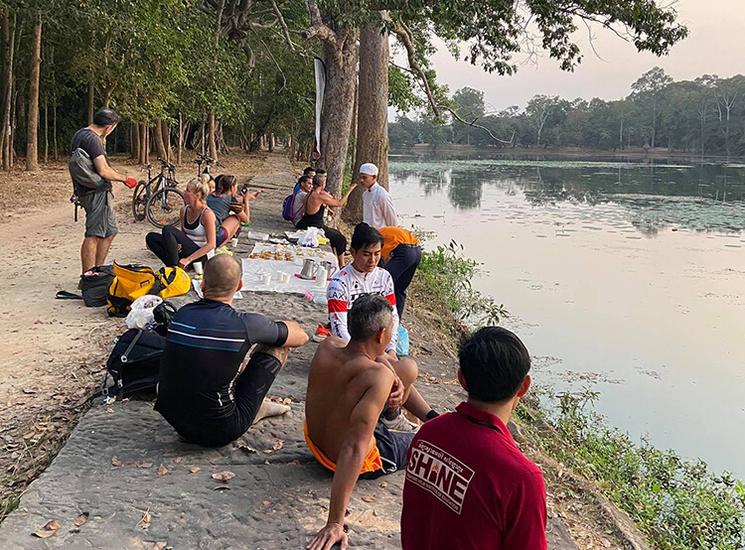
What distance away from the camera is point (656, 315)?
35.6 feet

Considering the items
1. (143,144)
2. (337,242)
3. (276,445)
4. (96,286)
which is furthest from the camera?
(143,144)

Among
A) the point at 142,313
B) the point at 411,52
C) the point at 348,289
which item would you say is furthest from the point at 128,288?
the point at 411,52

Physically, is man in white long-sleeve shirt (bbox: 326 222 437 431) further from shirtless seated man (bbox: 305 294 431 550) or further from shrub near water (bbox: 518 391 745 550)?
shrub near water (bbox: 518 391 745 550)

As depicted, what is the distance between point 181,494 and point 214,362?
24.8 inches

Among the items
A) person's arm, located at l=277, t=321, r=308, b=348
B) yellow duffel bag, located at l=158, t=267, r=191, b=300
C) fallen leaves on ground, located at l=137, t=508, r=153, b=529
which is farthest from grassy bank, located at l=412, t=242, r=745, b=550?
yellow duffel bag, located at l=158, t=267, r=191, b=300

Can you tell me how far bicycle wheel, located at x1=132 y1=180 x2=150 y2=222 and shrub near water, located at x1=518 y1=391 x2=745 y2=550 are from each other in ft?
24.8

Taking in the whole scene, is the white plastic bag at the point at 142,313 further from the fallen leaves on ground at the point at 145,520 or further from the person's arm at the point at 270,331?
the fallen leaves on ground at the point at 145,520

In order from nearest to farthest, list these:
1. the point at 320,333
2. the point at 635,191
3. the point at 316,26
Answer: the point at 320,333 → the point at 316,26 → the point at 635,191

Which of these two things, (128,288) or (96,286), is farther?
(96,286)

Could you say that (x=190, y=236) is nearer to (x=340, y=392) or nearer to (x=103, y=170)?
(x=103, y=170)

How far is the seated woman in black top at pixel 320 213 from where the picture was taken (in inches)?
350

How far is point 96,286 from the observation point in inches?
236

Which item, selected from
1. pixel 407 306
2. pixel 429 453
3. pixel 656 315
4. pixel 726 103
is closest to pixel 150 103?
pixel 407 306

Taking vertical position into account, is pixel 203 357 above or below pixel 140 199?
below
